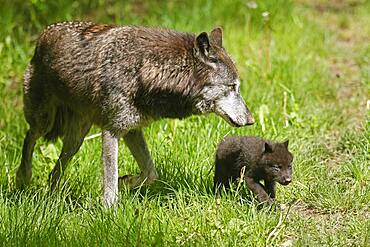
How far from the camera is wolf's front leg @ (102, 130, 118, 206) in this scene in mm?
5949

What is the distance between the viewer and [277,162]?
18.6ft

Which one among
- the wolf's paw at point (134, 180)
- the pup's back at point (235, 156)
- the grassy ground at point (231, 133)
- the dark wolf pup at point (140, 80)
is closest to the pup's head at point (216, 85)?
the dark wolf pup at point (140, 80)

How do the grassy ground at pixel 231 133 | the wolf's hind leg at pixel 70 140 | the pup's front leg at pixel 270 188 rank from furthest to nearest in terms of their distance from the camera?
the wolf's hind leg at pixel 70 140 < the pup's front leg at pixel 270 188 < the grassy ground at pixel 231 133

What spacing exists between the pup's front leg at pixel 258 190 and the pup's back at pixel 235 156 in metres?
0.12

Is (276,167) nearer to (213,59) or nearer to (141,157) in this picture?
(213,59)

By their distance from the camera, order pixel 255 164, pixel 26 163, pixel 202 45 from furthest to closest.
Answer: pixel 26 163 < pixel 202 45 < pixel 255 164

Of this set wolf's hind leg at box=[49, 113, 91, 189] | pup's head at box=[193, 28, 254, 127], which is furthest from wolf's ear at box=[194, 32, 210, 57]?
wolf's hind leg at box=[49, 113, 91, 189]

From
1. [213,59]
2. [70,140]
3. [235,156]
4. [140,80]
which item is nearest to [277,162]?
[235,156]

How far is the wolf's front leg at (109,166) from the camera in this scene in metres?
5.95

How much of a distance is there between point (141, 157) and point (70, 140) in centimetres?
77

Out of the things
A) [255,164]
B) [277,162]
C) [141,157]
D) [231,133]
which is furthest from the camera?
[231,133]

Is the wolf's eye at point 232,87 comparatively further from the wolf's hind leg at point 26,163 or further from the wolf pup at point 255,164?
the wolf's hind leg at point 26,163

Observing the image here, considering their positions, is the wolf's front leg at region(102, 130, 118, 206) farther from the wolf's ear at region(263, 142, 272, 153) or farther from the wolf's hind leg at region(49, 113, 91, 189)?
the wolf's ear at region(263, 142, 272, 153)

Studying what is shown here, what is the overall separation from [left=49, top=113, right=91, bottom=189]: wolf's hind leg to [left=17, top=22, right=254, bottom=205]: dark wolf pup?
326 mm
